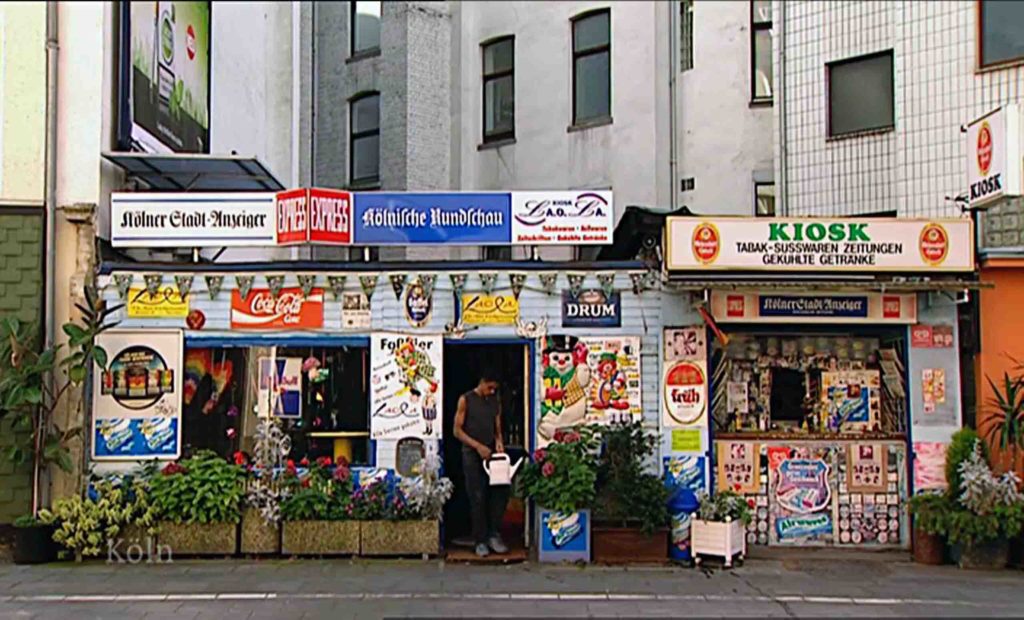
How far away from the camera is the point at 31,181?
1190 cm

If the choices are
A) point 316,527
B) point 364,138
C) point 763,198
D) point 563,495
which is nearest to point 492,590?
point 563,495

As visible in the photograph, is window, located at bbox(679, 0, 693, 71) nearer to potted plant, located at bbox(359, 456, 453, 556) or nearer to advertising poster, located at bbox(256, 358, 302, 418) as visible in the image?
advertising poster, located at bbox(256, 358, 302, 418)

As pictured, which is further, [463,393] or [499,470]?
[463,393]

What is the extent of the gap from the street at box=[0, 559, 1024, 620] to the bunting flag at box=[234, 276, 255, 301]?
2868mm

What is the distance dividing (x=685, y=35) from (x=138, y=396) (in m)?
11.2

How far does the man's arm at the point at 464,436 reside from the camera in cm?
1130

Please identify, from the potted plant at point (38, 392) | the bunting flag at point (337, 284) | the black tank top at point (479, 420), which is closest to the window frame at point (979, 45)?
the black tank top at point (479, 420)

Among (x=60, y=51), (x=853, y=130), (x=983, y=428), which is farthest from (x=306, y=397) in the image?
(x=853, y=130)

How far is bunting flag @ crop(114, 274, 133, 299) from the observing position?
11.8 metres

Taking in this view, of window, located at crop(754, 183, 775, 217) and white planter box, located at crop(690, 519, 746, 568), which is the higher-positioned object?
window, located at crop(754, 183, 775, 217)

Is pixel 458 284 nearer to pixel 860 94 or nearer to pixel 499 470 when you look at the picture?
pixel 499 470

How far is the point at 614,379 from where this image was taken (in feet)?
38.2

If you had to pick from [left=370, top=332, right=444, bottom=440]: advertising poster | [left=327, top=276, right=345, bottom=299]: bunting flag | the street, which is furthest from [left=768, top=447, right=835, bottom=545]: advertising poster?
[left=327, top=276, right=345, bottom=299]: bunting flag

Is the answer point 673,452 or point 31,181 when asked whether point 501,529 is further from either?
point 31,181
